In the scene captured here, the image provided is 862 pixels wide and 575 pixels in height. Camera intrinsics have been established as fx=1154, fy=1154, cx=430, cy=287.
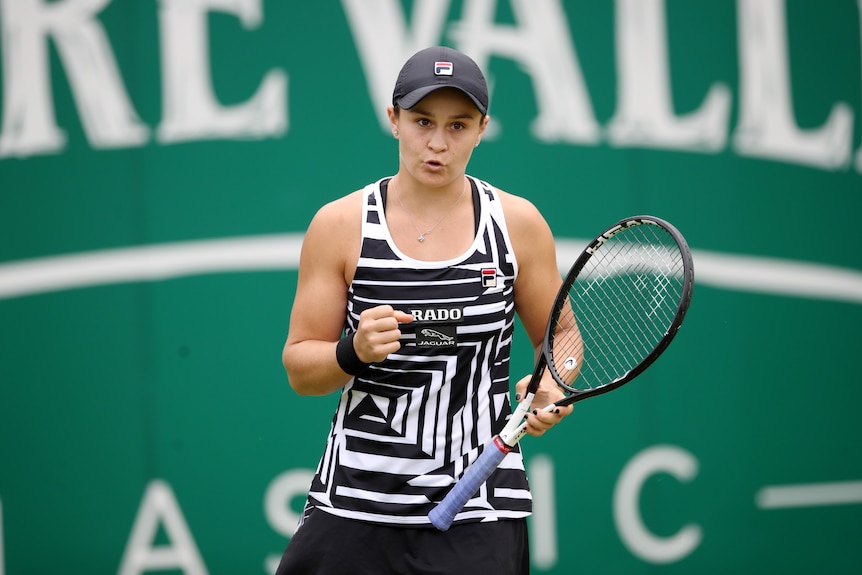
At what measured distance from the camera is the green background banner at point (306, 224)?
4.38 metres

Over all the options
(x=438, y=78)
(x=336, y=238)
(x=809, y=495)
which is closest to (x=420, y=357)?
(x=336, y=238)

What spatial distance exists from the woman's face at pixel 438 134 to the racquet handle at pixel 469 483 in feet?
2.08

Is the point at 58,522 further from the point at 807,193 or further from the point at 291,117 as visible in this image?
the point at 807,193

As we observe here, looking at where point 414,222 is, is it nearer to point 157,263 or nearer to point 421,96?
point 421,96

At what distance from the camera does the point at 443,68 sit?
2.62 metres

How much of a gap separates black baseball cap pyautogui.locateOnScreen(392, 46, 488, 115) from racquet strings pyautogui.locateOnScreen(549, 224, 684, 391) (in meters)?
0.50

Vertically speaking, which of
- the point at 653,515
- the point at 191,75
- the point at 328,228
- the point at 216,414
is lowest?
the point at 653,515

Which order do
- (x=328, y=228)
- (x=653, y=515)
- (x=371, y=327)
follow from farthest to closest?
(x=653, y=515) < (x=328, y=228) < (x=371, y=327)

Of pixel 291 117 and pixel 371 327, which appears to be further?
pixel 291 117

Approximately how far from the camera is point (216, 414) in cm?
447

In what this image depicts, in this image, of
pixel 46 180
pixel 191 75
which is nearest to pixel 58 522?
pixel 46 180

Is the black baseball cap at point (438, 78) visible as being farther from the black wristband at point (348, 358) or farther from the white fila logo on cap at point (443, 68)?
the black wristband at point (348, 358)

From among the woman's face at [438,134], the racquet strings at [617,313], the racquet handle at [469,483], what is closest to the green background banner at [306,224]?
the racquet strings at [617,313]

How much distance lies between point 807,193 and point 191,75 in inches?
101
